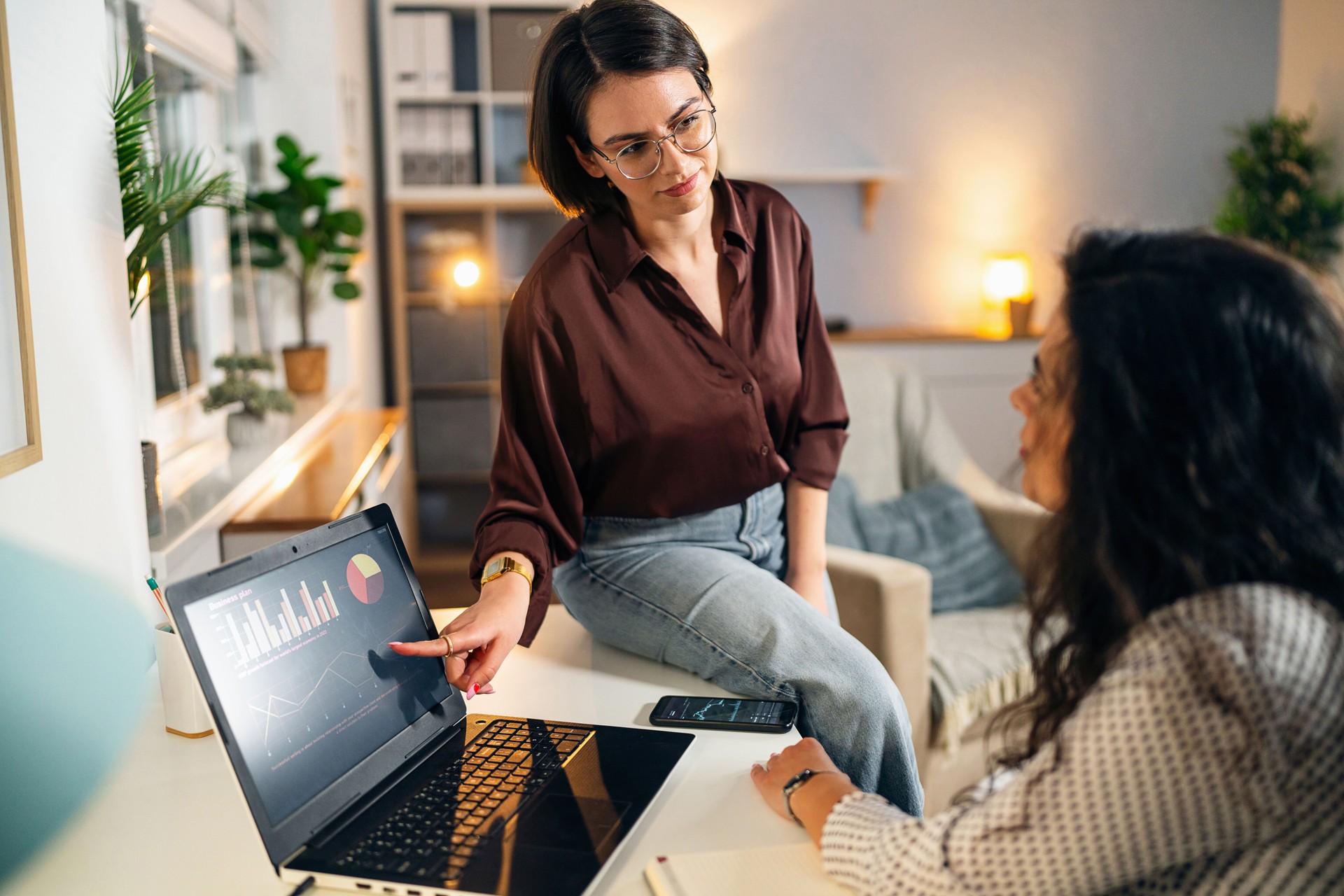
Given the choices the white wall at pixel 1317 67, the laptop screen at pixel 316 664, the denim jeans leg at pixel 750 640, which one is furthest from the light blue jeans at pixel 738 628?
the white wall at pixel 1317 67

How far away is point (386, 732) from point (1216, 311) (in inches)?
27.0

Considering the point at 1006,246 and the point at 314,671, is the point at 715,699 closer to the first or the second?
the point at 314,671

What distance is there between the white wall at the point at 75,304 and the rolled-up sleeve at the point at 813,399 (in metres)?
0.79

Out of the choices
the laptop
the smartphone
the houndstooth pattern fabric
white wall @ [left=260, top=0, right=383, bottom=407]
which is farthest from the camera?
white wall @ [left=260, top=0, right=383, bottom=407]

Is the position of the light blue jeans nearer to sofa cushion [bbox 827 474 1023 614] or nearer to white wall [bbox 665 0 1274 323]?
sofa cushion [bbox 827 474 1023 614]

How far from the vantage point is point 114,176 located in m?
1.06

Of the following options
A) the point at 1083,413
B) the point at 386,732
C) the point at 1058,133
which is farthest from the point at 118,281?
the point at 1058,133

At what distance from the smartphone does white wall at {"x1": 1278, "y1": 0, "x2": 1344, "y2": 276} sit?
13.8 ft

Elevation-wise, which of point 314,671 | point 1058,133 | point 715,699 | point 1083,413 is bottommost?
point 715,699

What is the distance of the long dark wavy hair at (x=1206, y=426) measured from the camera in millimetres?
622

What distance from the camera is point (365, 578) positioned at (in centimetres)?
90

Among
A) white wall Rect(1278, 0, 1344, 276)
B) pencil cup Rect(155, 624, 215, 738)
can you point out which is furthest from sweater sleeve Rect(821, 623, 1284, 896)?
white wall Rect(1278, 0, 1344, 276)

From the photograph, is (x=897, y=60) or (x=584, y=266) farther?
(x=897, y=60)

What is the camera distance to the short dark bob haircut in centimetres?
117
